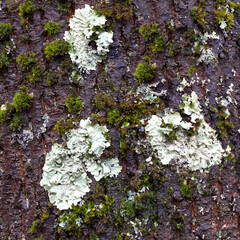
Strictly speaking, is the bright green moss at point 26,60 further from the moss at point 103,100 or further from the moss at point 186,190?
the moss at point 186,190

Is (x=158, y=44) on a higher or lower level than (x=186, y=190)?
higher

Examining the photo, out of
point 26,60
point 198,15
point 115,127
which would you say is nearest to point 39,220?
point 115,127

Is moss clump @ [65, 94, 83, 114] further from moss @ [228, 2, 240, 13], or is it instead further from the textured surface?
moss @ [228, 2, 240, 13]

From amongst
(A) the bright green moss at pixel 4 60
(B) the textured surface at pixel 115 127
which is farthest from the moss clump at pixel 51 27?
(A) the bright green moss at pixel 4 60

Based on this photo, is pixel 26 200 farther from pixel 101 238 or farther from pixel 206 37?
pixel 206 37

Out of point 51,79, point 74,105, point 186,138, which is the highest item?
point 51,79

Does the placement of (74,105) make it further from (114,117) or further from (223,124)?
(223,124)
